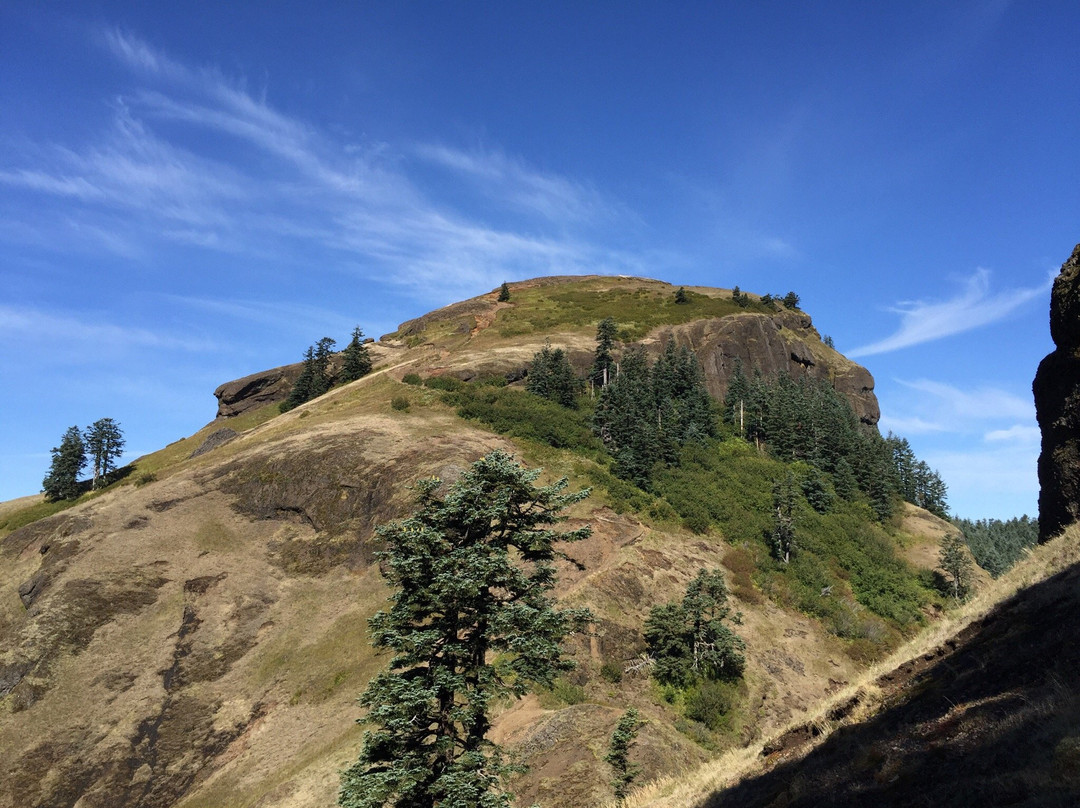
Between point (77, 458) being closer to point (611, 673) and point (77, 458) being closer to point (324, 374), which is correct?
point (324, 374)

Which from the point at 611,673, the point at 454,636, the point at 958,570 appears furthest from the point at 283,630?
the point at 958,570

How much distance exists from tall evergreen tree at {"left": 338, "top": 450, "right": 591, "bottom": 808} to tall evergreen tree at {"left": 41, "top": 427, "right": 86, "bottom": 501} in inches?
2843

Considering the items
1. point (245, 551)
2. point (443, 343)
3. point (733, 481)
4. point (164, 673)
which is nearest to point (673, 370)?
point (733, 481)

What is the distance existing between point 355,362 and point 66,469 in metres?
34.8

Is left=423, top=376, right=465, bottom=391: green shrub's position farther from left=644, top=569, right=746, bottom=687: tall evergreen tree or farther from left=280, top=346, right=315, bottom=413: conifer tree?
left=644, top=569, right=746, bottom=687: tall evergreen tree

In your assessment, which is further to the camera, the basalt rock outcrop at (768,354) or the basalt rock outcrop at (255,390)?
the basalt rock outcrop at (255,390)

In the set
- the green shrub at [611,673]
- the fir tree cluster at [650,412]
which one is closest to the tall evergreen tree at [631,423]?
the fir tree cluster at [650,412]

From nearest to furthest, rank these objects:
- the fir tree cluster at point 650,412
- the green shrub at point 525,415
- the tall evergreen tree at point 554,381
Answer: the fir tree cluster at point 650,412
the green shrub at point 525,415
the tall evergreen tree at point 554,381

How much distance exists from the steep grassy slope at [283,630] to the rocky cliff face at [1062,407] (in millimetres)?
15895

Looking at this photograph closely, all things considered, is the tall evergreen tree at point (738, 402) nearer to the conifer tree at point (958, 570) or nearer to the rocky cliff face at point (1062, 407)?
the conifer tree at point (958, 570)

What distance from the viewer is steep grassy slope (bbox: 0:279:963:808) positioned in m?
27.4

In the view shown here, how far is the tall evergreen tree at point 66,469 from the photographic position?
68.9 m

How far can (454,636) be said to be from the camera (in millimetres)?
14945

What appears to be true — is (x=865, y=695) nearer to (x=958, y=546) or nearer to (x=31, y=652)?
(x=31, y=652)
